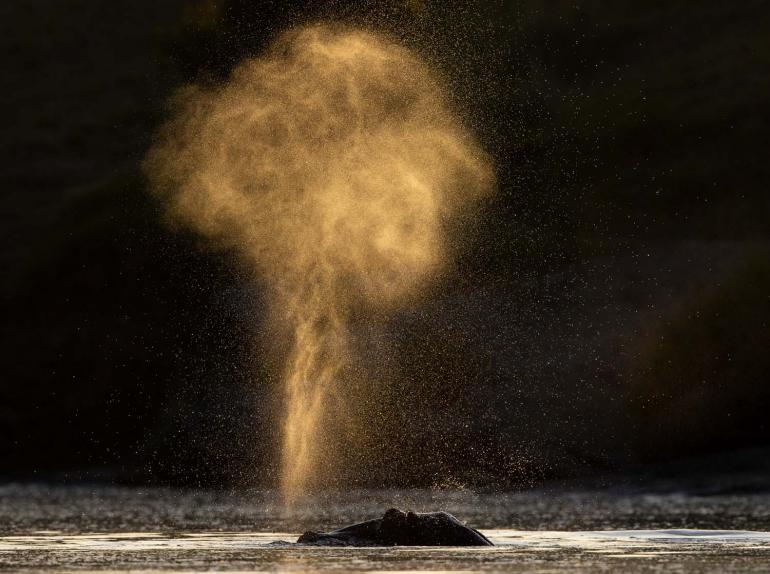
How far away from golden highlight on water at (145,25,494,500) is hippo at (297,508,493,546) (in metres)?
38.3

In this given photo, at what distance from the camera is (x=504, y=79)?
394 feet

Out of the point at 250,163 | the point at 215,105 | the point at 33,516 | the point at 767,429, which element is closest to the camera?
the point at 33,516

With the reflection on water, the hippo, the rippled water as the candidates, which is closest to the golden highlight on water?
the rippled water

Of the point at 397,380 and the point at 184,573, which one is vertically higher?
the point at 397,380

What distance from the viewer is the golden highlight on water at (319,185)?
95500 millimetres

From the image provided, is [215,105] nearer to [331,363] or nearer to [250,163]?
[250,163]

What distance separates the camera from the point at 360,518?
64.8 meters

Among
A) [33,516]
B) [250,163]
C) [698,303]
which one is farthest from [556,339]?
[33,516]

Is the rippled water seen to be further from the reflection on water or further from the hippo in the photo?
the hippo

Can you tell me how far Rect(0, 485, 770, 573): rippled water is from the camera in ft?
129

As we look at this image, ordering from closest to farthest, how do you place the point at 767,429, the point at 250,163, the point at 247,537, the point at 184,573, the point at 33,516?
the point at 184,573
the point at 247,537
the point at 33,516
the point at 767,429
the point at 250,163

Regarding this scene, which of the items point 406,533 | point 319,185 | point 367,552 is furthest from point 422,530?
point 319,185

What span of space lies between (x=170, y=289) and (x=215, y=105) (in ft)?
49.1

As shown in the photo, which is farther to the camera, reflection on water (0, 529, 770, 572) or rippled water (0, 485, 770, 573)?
rippled water (0, 485, 770, 573)
